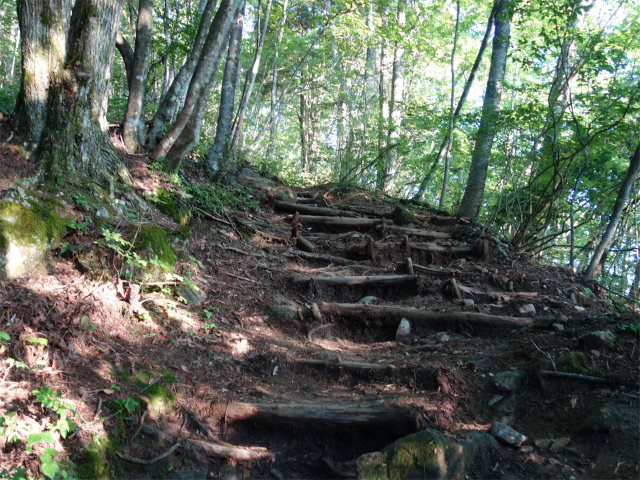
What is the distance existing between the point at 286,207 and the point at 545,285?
18.5 ft

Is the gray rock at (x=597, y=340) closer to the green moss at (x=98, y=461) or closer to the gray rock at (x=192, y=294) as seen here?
the green moss at (x=98, y=461)


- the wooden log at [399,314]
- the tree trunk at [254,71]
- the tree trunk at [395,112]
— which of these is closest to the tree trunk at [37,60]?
the wooden log at [399,314]

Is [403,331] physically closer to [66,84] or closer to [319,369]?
[319,369]

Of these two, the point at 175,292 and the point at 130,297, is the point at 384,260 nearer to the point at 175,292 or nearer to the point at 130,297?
the point at 175,292

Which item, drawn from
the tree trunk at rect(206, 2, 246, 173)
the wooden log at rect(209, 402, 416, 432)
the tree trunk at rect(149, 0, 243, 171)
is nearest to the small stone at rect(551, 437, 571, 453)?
the wooden log at rect(209, 402, 416, 432)

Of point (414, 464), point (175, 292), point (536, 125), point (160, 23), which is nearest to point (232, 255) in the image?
point (175, 292)

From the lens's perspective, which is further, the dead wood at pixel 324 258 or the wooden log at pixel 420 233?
the wooden log at pixel 420 233

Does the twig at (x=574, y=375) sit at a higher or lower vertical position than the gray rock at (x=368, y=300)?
lower

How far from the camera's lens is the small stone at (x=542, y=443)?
3.08 metres

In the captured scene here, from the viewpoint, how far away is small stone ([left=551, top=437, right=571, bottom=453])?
9.91 ft

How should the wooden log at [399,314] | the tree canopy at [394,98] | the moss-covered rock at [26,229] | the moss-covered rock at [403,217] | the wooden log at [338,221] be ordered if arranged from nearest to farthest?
the moss-covered rock at [26,229], the tree canopy at [394,98], the wooden log at [399,314], the wooden log at [338,221], the moss-covered rock at [403,217]

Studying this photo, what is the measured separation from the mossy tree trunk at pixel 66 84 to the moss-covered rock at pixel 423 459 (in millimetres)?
4413

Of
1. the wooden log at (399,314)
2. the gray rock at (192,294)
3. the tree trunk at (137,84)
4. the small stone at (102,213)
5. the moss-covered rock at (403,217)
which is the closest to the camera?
the small stone at (102,213)

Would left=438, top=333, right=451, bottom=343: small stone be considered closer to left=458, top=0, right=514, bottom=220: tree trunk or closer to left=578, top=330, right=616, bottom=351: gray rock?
left=578, top=330, right=616, bottom=351: gray rock
